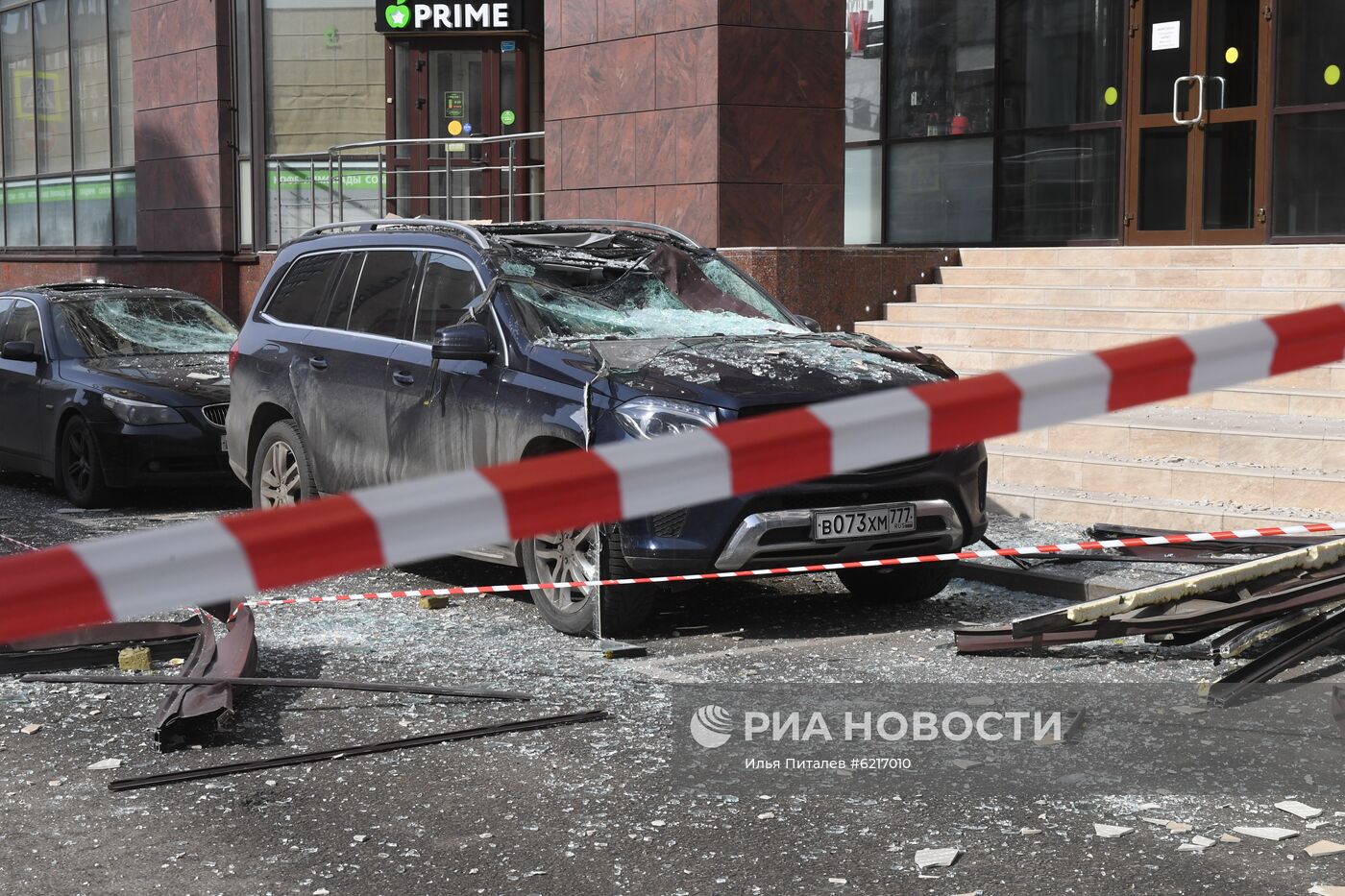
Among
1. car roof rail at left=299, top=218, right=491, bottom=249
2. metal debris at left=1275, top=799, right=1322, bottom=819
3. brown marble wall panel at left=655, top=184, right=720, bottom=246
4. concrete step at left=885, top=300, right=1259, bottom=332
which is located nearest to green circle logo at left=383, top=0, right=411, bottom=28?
brown marble wall panel at left=655, top=184, right=720, bottom=246

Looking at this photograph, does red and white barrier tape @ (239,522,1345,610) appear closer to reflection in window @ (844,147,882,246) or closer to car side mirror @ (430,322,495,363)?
car side mirror @ (430,322,495,363)

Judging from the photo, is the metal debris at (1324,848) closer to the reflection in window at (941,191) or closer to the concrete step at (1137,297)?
the concrete step at (1137,297)

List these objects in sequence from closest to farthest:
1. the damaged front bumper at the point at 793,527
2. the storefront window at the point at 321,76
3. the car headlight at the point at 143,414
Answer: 1. the damaged front bumper at the point at 793,527
2. the car headlight at the point at 143,414
3. the storefront window at the point at 321,76

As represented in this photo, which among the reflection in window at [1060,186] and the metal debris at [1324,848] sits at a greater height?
the reflection in window at [1060,186]

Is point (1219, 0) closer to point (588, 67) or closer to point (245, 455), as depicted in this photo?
point (588, 67)

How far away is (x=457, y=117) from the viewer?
2080 cm

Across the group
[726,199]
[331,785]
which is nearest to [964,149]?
[726,199]

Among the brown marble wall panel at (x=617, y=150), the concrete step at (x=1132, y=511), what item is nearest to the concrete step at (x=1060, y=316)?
the concrete step at (x=1132, y=511)

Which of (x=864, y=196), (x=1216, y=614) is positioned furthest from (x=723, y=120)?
(x=1216, y=614)

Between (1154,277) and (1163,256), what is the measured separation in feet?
1.82

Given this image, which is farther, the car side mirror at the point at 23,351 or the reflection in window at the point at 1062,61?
the reflection in window at the point at 1062,61

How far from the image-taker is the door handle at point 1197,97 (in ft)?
51.2

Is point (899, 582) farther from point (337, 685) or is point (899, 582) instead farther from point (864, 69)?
point (864, 69)

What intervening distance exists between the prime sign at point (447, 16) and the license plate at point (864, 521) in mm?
14142
